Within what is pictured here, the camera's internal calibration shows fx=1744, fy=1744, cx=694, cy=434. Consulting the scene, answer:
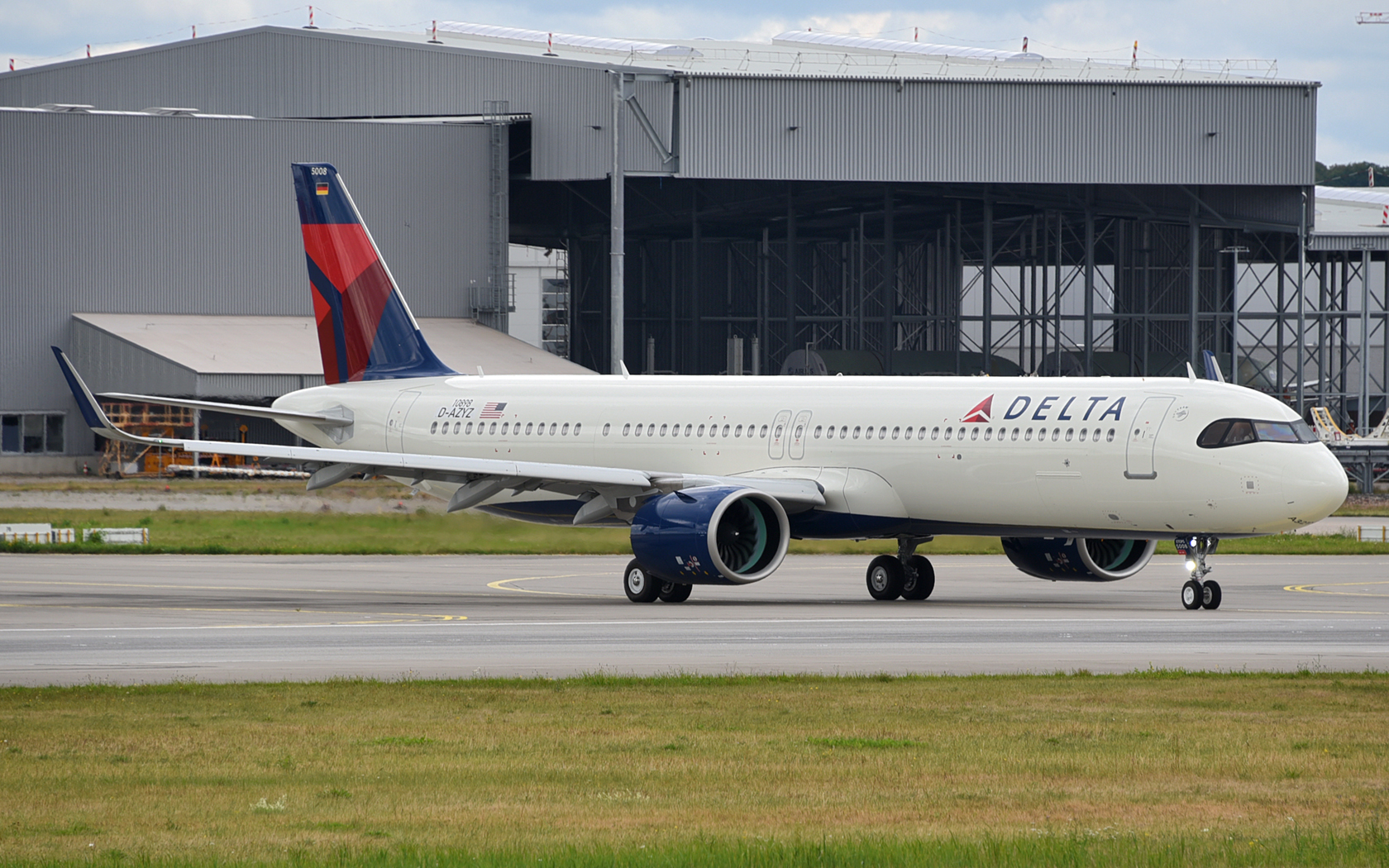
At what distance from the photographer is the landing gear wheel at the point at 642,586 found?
30344mm

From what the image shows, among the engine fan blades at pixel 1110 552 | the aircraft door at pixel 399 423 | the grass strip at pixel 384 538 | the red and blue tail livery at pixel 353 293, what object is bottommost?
the grass strip at pixel 384 538

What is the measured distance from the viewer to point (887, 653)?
2202 centimetres

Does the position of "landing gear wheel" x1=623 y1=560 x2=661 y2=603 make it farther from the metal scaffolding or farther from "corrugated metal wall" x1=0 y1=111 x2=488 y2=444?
"corrugated metal wall" x1=0 y1=111 x2=488 y2=444

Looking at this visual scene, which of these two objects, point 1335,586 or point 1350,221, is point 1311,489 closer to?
point 1335,586

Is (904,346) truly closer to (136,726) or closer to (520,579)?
(520,579)

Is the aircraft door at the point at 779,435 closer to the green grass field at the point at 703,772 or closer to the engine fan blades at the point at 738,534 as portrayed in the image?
the engine fan blades at the point at 738,534

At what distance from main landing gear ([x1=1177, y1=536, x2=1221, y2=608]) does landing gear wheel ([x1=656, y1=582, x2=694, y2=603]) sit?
8395mm

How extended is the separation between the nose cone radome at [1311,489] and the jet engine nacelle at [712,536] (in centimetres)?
806

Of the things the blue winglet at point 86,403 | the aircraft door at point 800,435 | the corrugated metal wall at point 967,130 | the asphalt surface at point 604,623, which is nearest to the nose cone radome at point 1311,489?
the asphalt surface at point 604,623

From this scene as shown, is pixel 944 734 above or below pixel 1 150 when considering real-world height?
below

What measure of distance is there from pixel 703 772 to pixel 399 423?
24.6 metres

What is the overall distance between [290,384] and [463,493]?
3769 centimetres

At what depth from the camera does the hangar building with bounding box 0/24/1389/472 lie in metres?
68.8

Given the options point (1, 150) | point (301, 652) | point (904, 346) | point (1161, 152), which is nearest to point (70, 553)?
point (301, 652)
